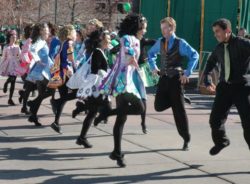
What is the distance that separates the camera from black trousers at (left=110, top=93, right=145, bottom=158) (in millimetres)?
7219

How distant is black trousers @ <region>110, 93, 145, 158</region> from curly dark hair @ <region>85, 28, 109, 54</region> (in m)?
1.21

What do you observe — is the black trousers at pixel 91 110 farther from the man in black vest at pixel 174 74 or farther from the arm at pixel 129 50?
the arm at pixel 129 50

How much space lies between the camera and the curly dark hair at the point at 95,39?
8.26 m

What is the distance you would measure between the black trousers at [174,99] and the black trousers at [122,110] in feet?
3.25

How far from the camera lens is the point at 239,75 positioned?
7004mm

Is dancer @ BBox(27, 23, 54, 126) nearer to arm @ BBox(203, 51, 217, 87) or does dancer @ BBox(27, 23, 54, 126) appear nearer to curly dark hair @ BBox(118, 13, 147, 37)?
curly dark hair @ BBox(118, 13, 147, 37)

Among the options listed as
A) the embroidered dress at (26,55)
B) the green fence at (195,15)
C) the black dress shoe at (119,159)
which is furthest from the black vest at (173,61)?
the green fence at (195,15)

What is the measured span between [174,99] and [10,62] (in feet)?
22.0

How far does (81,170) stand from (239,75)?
2.15 metres

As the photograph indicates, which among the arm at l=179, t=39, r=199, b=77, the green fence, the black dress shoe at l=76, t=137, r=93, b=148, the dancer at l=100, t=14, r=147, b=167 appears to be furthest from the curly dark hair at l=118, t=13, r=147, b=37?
the green fence

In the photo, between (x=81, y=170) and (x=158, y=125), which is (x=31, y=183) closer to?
(x=81, y=170)

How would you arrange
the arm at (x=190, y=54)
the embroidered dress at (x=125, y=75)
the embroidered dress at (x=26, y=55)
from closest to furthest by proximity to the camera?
1. the embroidered dress at (x=125, y=75)
2. the arm at (x=190, y=54)
3. the embroidered dress at (x=26, y=55)

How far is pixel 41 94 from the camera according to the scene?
35.3 ft

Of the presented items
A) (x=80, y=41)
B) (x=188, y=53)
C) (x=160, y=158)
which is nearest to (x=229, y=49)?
(x=188, y=53)
